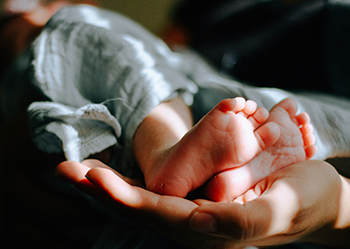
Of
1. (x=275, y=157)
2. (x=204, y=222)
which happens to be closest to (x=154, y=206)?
(x=204, y=222)

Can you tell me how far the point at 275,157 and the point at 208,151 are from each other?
102 millimetres

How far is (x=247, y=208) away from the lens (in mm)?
243

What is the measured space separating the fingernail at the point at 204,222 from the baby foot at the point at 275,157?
7 cm

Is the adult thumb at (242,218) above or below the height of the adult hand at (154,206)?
above

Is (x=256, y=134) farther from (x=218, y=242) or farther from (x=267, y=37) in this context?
(x=267, y=37)

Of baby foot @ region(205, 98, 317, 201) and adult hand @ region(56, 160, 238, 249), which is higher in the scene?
baby foot @ region(205, 98, 317, 201)

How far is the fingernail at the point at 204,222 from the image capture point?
24 centimetres

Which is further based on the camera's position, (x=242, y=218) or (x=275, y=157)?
(x=275, y=157)

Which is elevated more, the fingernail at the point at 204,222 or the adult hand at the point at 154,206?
the fingernail at the point at 204,222

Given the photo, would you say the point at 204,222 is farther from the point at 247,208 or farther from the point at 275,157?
the point at 275,157

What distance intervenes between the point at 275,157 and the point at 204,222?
156 mm

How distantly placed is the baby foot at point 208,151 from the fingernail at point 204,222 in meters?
0.07

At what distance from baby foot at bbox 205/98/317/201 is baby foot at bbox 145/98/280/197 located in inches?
0.6

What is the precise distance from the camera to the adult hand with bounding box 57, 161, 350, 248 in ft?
0.80
